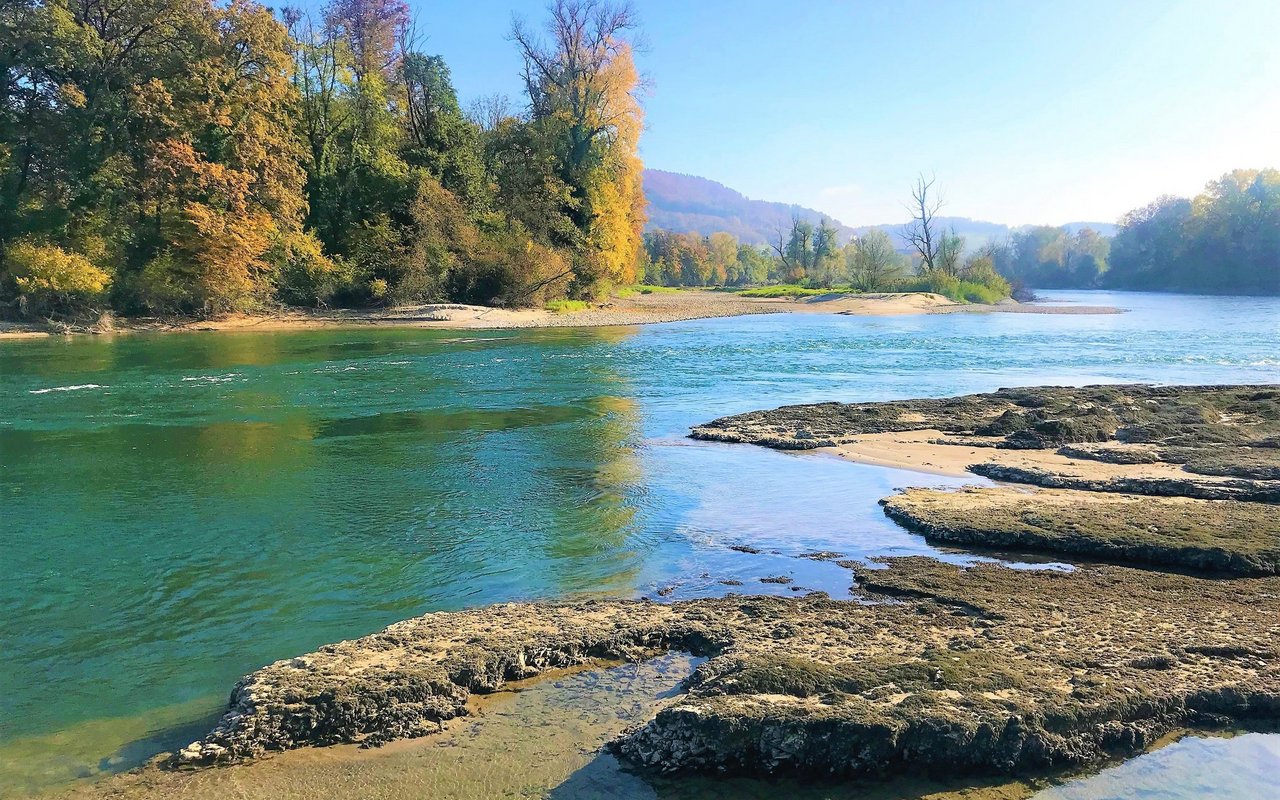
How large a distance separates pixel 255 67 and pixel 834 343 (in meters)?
29.5

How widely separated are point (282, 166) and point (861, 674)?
136 feet

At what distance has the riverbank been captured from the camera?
37.5m

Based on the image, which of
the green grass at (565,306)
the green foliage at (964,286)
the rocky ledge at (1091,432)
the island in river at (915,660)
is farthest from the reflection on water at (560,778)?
the green foliage at (964,286)

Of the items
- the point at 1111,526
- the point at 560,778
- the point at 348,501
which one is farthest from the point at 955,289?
the point at 560,778

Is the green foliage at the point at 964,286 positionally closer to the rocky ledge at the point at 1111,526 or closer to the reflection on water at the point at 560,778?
the rocky ledge at the point at 1111,526

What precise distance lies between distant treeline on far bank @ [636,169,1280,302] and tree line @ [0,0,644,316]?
3212 centimetres

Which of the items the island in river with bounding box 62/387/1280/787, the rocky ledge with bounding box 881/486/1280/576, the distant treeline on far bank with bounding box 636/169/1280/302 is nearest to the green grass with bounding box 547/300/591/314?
the distant treeline on far bank with bounding box 636/169/1280/302

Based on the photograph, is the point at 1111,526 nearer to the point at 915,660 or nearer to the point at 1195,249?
the point at 915,660

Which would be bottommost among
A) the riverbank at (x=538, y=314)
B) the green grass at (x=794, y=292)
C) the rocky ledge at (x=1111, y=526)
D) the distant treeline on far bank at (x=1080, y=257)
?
the rocky ledge at (x=1111, y=526)

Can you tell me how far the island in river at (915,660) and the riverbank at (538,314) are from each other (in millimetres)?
35733

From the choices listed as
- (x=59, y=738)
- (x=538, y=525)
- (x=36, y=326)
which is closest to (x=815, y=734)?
(x=59, y=738)

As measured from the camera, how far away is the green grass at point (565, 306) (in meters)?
49.3

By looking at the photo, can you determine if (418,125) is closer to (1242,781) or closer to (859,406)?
(859,406)

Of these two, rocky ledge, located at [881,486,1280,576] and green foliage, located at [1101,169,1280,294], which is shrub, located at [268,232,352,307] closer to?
rocky ledge, located at [881,486,1280,576]
